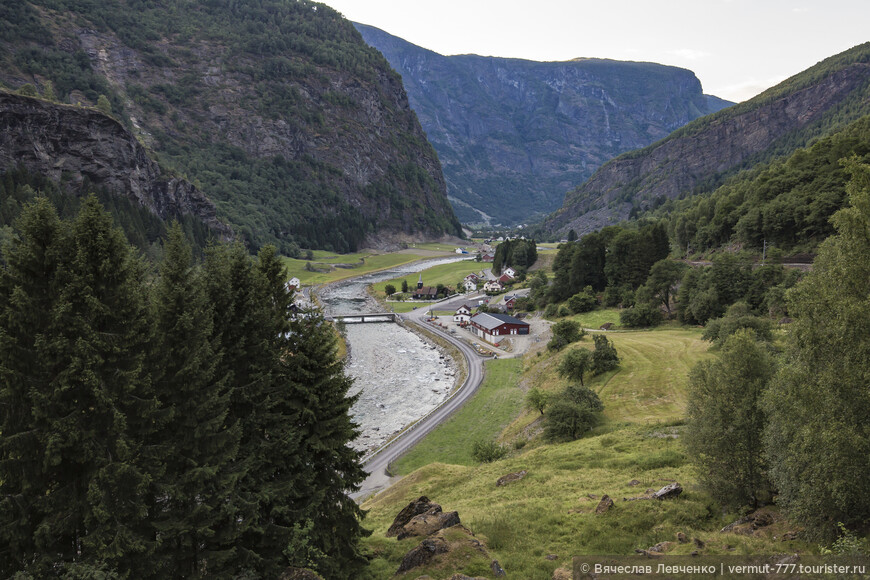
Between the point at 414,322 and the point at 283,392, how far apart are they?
8834 centimetres

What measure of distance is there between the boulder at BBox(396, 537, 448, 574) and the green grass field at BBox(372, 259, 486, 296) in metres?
125

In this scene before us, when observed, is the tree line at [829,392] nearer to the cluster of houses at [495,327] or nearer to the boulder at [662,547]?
the boulder at [662,547]

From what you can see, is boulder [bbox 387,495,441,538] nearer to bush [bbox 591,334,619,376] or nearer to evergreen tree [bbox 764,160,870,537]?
evergreen tree [bbox 764,160,870,537]

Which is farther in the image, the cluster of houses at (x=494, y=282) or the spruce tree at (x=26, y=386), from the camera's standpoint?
the cluster of houses at (x=494, y=282)

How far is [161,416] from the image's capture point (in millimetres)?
14242

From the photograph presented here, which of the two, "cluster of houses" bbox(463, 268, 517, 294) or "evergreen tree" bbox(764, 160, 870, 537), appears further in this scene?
"cluster of houses" bbox(463, 268, 517, 294)

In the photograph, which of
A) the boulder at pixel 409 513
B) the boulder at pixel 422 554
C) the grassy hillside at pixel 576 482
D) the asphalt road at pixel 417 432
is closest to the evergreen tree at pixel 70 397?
the boulder at pixel 422 554

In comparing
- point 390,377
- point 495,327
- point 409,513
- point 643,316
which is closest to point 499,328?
point 495,327

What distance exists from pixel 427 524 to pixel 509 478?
12024 millimetres

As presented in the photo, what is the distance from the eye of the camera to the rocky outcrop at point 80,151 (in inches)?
4220

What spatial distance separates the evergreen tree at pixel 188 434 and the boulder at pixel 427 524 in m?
8.28

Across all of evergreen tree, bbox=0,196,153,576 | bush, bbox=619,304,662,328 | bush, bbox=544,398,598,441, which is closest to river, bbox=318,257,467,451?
bush, bbox=544,398,598,441

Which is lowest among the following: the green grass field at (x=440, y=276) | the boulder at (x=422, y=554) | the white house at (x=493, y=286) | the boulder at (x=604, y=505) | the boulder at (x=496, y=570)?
the boulder at (x=604, y=505)

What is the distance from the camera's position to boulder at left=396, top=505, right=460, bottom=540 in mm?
20641
